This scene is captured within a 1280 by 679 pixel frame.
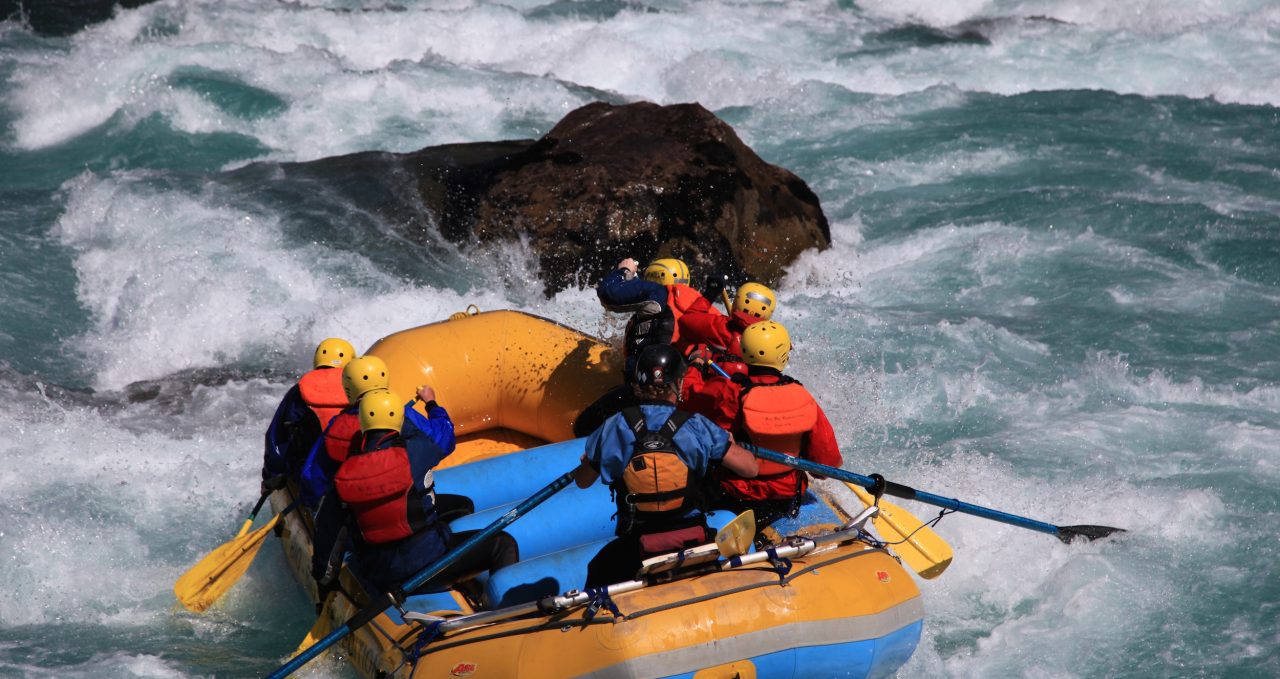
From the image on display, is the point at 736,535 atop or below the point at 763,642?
atop

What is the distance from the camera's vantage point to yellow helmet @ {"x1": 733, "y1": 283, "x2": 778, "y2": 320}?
5863 millimetres

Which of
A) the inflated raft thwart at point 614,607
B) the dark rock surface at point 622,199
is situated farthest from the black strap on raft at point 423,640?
the dark rock surface at point 622,199

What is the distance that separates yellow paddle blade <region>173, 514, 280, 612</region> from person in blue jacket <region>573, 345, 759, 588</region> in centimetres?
179

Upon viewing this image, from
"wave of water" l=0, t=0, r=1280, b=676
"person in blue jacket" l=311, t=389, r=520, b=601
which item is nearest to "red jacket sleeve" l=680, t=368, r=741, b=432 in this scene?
"person in blue jacket" l=311, t=389, r=520, b=601

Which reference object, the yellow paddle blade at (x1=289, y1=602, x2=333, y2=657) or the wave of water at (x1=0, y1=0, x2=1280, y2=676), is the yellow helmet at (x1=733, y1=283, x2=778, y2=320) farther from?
the yellow paddle blade at (x1=289, y1=602, x2=333, y2=657)

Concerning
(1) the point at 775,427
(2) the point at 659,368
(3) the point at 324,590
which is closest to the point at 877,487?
(1) the point at 775,427

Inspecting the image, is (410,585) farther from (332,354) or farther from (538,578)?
(332,354)

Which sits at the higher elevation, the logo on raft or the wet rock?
the wet rock

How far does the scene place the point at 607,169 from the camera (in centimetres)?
899

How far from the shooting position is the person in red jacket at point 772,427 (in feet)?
15.8

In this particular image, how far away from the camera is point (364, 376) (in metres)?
4.91

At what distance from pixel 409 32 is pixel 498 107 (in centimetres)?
315

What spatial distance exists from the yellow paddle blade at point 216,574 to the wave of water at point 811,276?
1.19 ft

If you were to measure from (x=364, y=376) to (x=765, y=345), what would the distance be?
159 centimetres
